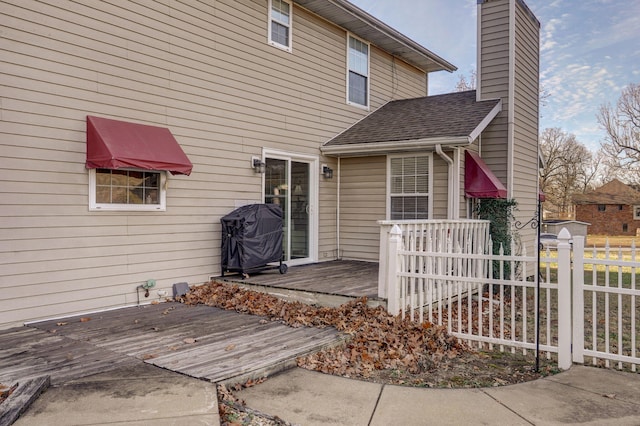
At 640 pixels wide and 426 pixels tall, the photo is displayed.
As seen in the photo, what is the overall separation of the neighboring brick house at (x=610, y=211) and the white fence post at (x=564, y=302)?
35172 mm

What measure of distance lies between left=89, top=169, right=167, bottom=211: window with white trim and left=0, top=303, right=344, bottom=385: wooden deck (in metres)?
1.43

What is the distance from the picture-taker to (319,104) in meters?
9.56

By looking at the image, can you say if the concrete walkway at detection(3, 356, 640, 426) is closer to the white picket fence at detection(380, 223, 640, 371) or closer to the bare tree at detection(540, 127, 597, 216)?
the white picket fence at detection(380, 223, 640, 371)

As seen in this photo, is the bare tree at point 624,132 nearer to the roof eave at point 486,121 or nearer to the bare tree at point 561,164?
the bare tree at point 561,164

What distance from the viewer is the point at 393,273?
5.55m

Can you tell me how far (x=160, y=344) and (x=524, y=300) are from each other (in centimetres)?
368

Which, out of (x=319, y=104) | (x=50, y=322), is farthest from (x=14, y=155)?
(x=319, y=104)

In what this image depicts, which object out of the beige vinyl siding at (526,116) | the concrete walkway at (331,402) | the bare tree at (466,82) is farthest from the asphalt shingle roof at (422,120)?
the bare tree at (466,82)

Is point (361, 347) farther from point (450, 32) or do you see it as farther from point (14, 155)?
point (450, 32)

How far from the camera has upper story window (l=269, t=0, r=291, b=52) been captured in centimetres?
848

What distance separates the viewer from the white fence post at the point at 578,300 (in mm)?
4387

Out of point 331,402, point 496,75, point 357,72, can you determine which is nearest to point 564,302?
point 331,402

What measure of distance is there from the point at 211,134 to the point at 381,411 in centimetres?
530

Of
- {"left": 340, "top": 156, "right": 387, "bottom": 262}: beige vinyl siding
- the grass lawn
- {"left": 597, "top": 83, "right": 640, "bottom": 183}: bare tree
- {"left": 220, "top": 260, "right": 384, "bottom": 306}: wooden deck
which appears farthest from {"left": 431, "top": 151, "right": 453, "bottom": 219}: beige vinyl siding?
{"left": 597, "top": 83, "right": 640, "bottom": 183}: bare tree
